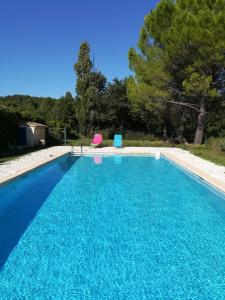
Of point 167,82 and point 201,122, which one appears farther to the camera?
point 167,82

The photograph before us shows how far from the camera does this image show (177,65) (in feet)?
63.8

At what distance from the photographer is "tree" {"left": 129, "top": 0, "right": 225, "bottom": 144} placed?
54.7 ft

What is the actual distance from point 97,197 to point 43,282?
4.22m

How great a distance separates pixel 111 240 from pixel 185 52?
14956 mm

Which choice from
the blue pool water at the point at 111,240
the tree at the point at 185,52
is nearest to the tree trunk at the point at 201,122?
the tree at the point at 185,52

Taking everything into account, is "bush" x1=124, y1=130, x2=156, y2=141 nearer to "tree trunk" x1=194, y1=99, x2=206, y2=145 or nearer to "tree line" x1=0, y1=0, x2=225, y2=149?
"tree line" x1=0, y1=0, x2=225, y2=149

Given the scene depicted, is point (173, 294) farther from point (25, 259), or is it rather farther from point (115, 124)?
point (115, 124)

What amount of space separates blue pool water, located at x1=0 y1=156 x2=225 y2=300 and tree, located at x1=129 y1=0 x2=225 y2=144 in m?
9.61

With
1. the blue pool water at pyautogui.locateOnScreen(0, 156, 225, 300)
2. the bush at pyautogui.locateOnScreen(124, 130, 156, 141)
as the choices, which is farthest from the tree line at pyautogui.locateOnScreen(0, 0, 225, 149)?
the blue pool water at pyautogui.locateOnScreen(0, 156, 225, 300)

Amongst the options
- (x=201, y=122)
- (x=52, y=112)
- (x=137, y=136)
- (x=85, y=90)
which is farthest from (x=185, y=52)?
(x=52, y=112)

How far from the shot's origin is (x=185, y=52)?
58.9ft

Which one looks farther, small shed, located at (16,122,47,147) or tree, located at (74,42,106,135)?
tree, located at (74,42,106,135)

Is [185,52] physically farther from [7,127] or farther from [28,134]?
[7,127]

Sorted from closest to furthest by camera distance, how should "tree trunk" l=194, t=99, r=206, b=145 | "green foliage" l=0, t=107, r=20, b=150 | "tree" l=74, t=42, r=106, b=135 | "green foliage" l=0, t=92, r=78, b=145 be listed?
"green foliage" l=0, t=107, r=20, b=150 → "tree trunk" l=194, t=99, r=206, b=145 → "green foliage" l=0, t=92, r=78, b=145 → "tree" l=74, t=42, r=106, b=135
